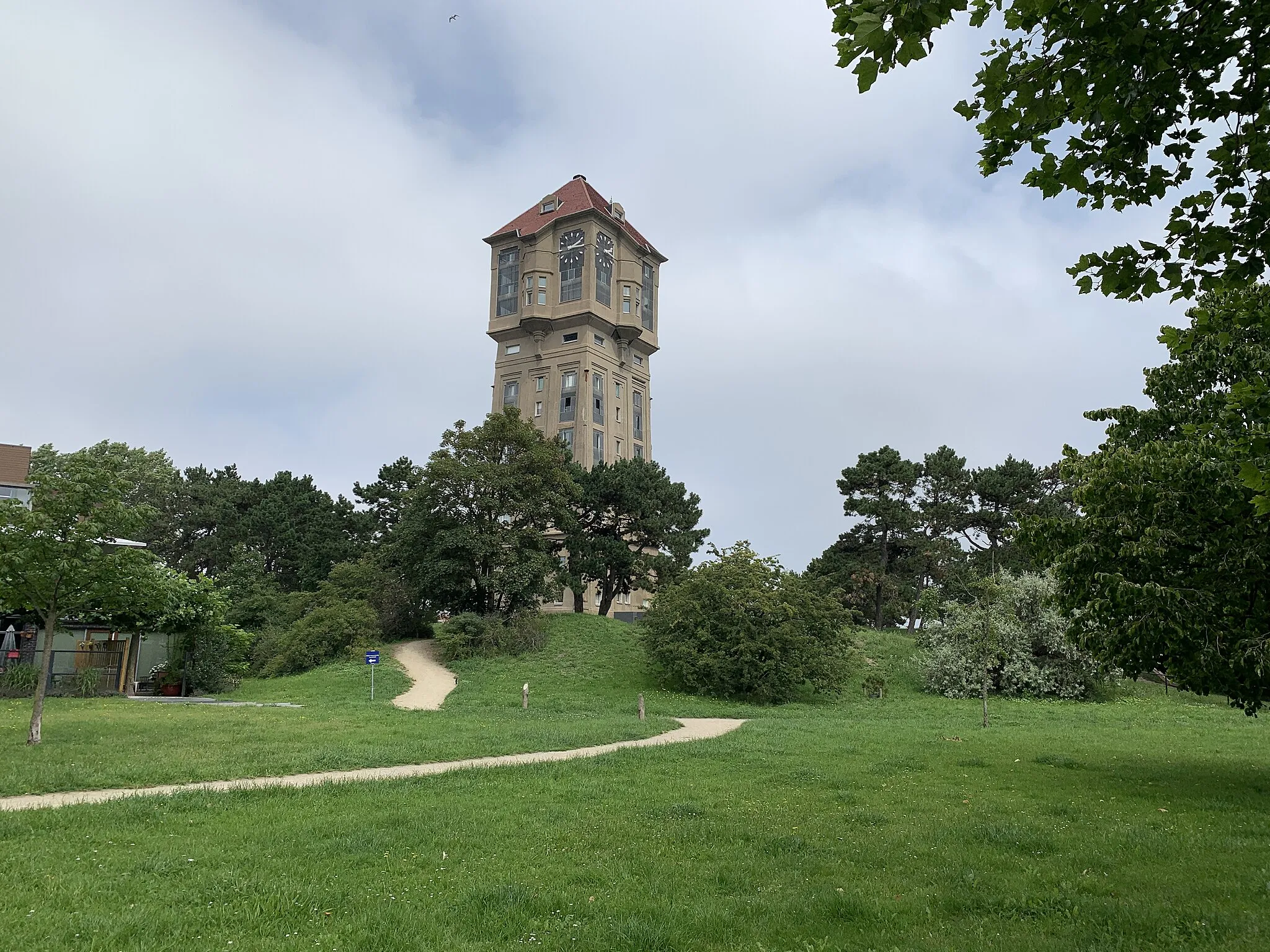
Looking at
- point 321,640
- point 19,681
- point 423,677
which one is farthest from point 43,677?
point 321,640

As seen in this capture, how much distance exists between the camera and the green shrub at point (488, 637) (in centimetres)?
3919

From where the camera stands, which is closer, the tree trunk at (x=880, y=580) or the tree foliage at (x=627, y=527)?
the tree foliage at (x=627, y=527)

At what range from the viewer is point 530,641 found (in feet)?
132

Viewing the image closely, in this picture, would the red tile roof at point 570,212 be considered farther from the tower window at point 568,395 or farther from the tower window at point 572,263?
the tower window at point 568,395

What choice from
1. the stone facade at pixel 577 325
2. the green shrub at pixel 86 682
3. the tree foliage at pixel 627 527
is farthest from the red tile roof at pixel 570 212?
the green shrub at pixel 86 682

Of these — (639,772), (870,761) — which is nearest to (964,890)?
(639,772)

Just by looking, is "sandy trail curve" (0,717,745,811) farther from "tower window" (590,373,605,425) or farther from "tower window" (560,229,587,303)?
"tower window" (560,229,587,303)

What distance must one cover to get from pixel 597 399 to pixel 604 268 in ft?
41.7

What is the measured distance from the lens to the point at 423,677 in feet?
117

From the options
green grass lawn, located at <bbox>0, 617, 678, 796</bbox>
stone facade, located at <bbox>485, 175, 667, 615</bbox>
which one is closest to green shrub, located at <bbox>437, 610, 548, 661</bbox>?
green grass lawn, located at <bbox>0, 617, 678, 796</bbox>

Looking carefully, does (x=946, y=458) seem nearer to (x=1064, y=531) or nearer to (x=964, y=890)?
(x=1064, y=531)

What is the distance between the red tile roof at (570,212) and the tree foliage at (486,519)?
129 ft

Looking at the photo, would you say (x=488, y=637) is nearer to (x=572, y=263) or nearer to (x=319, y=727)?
(x=319, y=727)

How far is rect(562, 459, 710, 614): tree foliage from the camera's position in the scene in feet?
164
